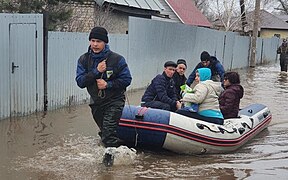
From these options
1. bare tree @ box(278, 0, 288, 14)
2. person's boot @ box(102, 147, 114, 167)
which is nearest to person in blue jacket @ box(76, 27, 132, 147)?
person's boot @ box(102, 147, 114, 167)

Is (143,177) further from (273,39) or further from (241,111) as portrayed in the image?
(273,39)

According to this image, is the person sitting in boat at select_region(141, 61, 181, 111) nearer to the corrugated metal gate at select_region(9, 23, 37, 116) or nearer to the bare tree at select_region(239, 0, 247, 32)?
the corrugated metal gate at select_region(9, 23, 37, 116)

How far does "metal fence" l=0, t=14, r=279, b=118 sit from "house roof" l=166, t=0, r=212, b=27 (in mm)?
15143

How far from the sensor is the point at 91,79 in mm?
7129

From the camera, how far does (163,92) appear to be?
8883mm

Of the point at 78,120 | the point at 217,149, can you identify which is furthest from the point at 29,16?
the point at 217,149

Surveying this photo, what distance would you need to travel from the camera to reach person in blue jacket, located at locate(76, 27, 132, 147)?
23.4 feet

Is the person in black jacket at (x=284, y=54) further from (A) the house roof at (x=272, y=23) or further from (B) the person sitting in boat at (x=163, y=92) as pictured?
(A) the house roof at (x=272, y=23)

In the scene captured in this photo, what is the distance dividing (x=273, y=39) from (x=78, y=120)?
30.6m

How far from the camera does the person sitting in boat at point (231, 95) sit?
9195 millimetres

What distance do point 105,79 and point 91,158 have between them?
4.17 feet

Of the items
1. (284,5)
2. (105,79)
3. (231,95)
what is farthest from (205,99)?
(284,5)

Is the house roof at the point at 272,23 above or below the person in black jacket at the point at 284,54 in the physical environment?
above

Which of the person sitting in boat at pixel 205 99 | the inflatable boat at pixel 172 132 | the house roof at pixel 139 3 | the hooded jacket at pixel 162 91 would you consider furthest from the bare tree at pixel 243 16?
the inflatable boat at pixel 172 132
